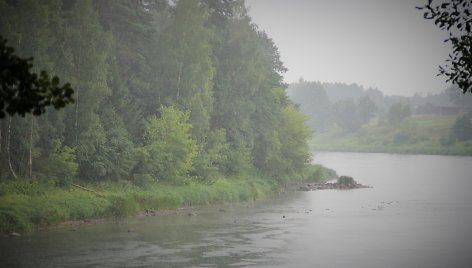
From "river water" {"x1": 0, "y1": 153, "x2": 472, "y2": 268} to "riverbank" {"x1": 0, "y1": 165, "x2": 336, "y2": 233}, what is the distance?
1.40m

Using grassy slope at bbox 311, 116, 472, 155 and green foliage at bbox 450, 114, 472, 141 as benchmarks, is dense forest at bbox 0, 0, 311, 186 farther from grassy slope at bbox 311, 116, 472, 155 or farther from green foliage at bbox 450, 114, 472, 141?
green foliage at bbox 450, 114, 472, 141

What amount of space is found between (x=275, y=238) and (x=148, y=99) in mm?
24687

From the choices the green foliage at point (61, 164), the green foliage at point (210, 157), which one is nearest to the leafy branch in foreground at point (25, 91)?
the green foliage at point (61, 164)

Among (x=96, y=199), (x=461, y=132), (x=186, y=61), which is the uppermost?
(x=186, y=61)

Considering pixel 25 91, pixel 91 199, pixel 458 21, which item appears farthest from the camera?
pixel 91 199

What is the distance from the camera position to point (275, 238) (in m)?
39.7

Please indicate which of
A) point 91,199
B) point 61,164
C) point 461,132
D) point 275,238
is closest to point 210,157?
point 91,199

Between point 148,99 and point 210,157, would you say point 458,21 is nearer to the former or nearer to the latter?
point 148,99

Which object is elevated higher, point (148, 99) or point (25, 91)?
point (148, 99)

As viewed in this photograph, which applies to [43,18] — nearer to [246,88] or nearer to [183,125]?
[183,125]

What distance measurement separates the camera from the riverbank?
38.6 metres

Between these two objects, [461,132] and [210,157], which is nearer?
[210,157]

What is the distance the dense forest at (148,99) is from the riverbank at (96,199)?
1257 millimetres

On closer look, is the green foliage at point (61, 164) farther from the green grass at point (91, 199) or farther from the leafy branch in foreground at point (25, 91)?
the leafy branch in foreground at point (25, 91)
